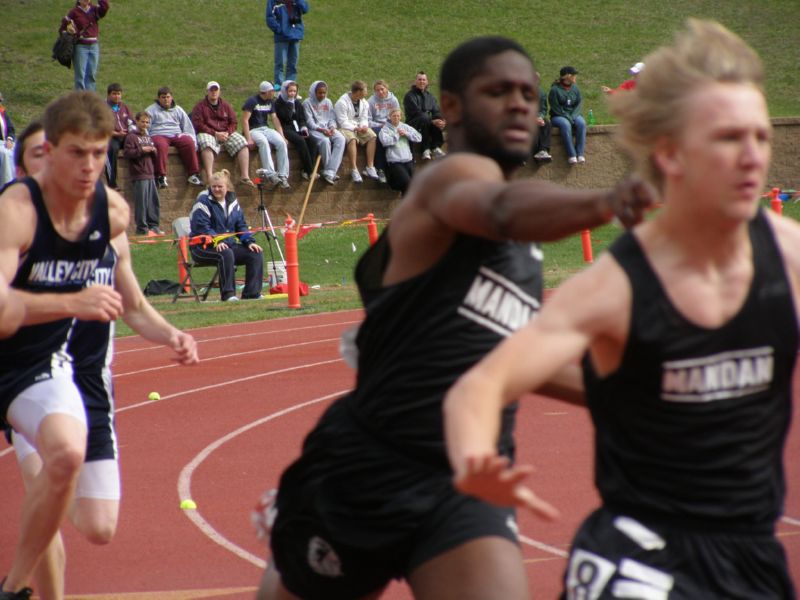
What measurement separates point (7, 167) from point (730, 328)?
54.5 ft

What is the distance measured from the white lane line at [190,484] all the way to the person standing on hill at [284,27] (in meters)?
15.8

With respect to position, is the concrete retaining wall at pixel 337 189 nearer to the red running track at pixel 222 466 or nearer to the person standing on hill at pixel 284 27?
the person standing on hill at pixel 284 27

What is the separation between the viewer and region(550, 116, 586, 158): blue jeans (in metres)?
24.3

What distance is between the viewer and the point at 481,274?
3.24m

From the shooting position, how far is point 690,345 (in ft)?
8.34

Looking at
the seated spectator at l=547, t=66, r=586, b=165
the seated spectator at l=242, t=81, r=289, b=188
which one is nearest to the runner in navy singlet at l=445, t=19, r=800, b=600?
the seated spectator at l=242, t=81, r=289, b=188

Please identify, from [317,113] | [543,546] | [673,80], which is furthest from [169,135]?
[673,80]

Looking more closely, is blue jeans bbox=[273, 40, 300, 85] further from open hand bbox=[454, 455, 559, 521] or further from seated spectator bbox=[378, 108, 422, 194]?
open hand bbox=[454, 455, 559, 521]

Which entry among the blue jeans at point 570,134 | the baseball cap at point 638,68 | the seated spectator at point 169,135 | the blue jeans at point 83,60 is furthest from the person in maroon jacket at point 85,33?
the baseball cap at point 638,68

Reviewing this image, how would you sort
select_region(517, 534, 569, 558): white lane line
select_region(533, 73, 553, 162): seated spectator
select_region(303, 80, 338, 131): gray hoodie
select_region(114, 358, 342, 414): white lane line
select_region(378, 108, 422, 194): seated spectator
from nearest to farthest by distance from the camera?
1. select_region(517, 534, 569, 558): white lane line
2. select_region(114, 358, 342, 414): white lane line
3. select_region(303, 80, 338, 131): gray hoodie
4. select_region(378, 108, 422, 194): seated spectator
5. select_region(533, 73, 553, 162): seated spectator

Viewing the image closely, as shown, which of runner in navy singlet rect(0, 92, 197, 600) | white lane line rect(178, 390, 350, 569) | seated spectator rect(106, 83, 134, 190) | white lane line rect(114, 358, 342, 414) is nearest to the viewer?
runner in navy singlet rect(0, 92, 197, 600)

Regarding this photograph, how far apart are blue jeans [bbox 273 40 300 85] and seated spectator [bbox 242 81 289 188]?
11.4 ft

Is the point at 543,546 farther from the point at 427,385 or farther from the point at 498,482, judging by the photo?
the point at 498,482

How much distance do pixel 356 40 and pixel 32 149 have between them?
3231 centimetres
